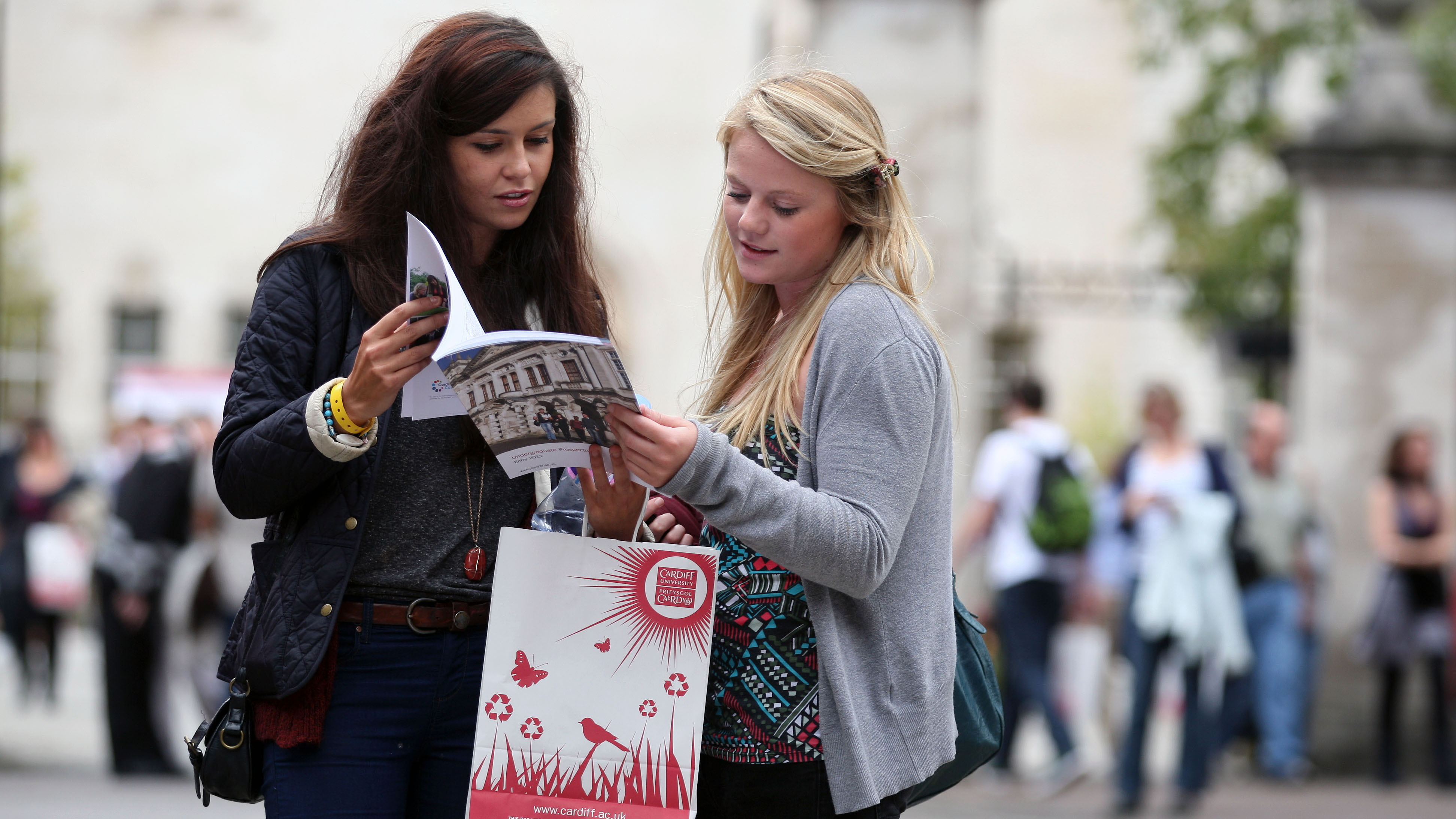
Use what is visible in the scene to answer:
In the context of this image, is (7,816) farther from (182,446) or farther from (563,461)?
(563,461)

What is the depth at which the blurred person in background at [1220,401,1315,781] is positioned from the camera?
8680 mm

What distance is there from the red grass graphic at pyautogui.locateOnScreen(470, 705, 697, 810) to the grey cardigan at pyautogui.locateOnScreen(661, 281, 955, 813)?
8.6 inches

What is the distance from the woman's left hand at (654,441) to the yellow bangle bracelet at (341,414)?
395 mm

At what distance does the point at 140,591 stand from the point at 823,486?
6.93 m

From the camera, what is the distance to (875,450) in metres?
2.32

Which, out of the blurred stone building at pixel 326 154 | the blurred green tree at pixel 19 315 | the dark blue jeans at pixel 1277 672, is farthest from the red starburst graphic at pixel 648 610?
the blurred green tree at pixel 19 315

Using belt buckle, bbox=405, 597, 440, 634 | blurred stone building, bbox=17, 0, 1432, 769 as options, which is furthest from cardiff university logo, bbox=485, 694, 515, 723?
blurred stone building, bbox=17, 0, 1432, 769

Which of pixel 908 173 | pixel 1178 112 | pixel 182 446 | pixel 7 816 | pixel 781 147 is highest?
pixel 1178 112

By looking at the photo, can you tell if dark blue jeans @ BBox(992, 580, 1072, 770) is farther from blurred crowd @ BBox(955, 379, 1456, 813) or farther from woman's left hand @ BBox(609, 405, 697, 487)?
woman's left hand @ BBox(609, 405, 697, 487)

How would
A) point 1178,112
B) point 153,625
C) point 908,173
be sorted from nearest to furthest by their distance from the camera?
point 908,173 → point 153,625 → point 1178,112

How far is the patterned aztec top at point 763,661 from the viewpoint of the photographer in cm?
240

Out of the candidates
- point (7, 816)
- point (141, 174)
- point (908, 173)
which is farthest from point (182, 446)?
point (141, 174)

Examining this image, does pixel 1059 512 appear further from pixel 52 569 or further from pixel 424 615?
pixel 52 569

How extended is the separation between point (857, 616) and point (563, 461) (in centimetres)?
49
